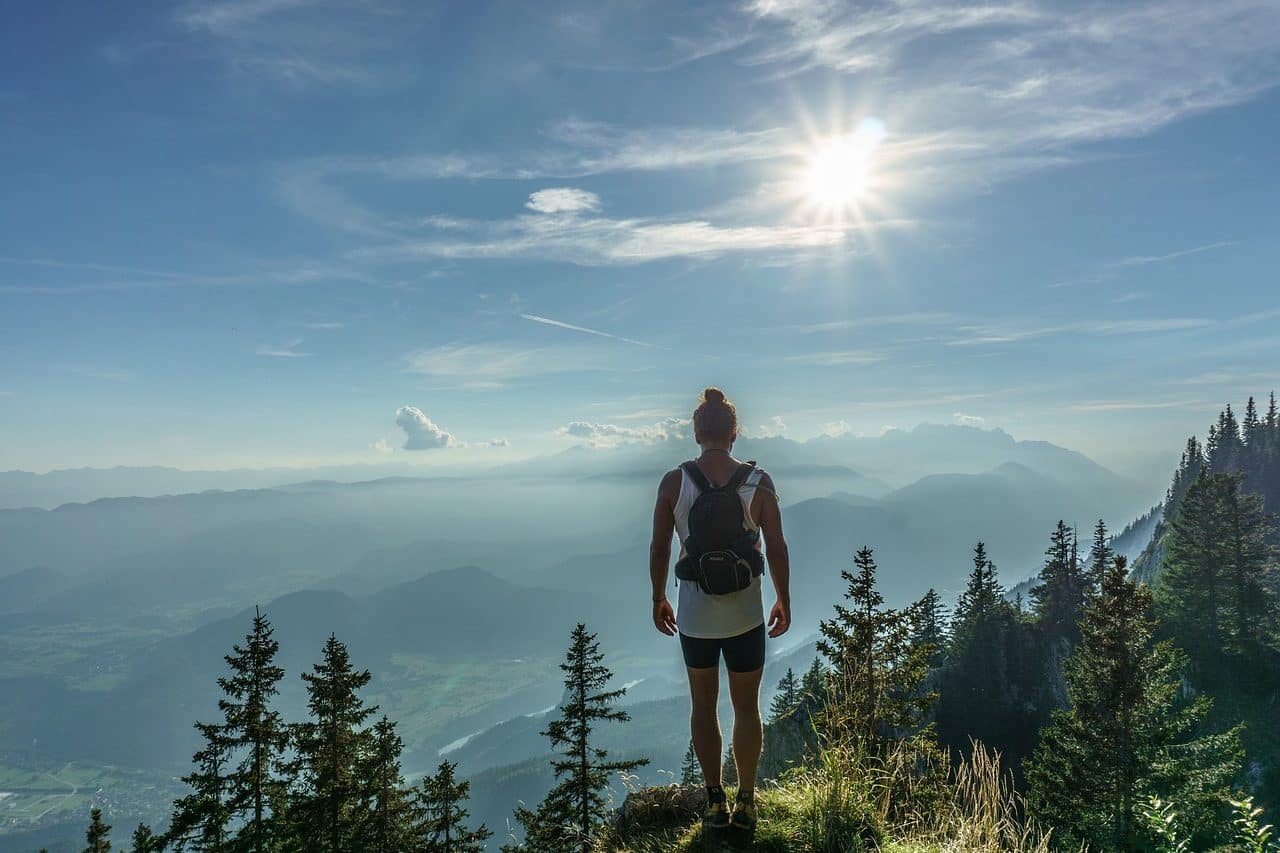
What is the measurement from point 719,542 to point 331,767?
17.6 m

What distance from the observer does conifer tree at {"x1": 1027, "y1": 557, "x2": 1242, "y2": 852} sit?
722 inches

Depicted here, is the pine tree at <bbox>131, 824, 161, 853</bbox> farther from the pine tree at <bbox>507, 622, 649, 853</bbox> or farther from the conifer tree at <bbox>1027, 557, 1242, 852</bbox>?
the conifer tree at <bbox>1027, 557, 1242, 852</bbox>

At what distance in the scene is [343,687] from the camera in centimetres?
1797

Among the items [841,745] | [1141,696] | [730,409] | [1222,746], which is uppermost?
[730,409]

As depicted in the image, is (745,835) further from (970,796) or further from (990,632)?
(990,632)

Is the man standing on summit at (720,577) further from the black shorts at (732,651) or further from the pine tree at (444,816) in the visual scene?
the pine tree at (444,816)

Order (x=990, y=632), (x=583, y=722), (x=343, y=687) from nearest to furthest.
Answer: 1. (x=343, y=687)
2. (x=583, y=722)
3. (x=990, y=632)

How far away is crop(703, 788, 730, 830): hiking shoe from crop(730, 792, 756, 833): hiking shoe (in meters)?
0.10

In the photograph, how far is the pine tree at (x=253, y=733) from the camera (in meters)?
17.0

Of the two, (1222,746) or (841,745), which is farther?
(1222,746)

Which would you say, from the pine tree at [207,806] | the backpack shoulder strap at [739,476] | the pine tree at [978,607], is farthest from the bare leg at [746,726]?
the pine tree at [978,607]

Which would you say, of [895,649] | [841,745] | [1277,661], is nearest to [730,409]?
[841,745]

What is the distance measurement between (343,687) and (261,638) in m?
2.80

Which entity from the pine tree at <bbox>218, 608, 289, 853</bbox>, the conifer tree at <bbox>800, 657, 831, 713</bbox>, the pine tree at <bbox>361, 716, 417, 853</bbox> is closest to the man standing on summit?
the conifer tree at <bbox>800, 657, 831, 713</bbox>
